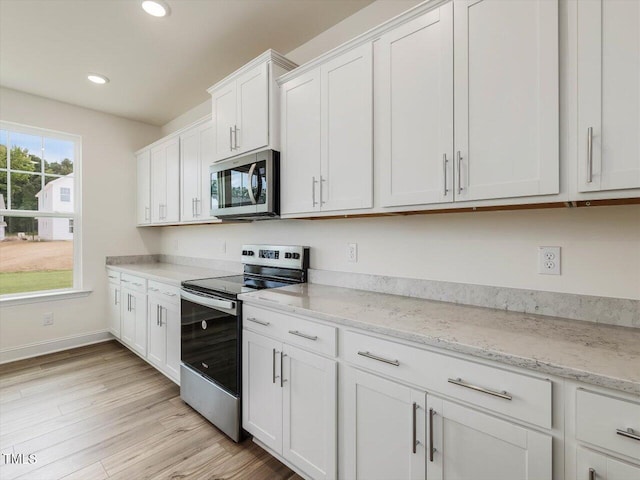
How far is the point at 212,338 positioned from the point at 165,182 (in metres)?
2.09

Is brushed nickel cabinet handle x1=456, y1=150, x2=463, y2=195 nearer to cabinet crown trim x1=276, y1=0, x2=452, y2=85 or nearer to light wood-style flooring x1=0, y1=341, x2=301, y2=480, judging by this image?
cabinet crown trim x1=276, y1=0, x2=452, y2=85

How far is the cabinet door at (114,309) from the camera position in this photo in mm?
3492

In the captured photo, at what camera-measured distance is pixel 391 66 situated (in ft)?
5.09

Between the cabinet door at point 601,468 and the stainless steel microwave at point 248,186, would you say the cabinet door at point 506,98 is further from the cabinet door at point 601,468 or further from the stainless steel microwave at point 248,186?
the stainless steel microwave at point 248,186

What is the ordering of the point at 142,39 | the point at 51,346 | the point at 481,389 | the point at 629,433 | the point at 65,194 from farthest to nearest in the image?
the point at 65,194
the point at 51,346
the point at 142,39
the point at 481,389
the point at 629,433

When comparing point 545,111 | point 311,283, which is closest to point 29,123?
point 311,283

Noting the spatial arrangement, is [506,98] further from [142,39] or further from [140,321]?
[140,321]

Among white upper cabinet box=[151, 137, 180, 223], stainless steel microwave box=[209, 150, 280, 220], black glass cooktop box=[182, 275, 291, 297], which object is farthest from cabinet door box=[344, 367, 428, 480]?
white upper cabinet box=[151, 137, 180, 223]

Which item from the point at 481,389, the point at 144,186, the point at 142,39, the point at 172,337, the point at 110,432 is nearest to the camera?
the point at 481,389

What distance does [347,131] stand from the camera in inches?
68.6

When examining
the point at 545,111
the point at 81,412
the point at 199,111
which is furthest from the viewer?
the point at 199,111

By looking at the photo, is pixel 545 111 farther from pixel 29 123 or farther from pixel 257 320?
pixel 29 123

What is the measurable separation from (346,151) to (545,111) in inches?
36.0

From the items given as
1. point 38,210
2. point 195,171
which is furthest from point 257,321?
point 38,210
